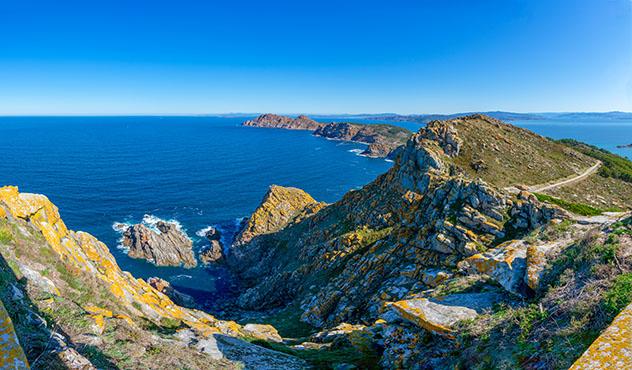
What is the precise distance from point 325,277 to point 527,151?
48.7 meters

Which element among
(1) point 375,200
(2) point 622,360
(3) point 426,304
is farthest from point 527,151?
(2) point 622,360

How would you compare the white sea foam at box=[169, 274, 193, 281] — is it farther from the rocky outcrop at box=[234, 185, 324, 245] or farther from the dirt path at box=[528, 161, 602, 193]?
the dirt path at box=[528, 161, 602, 193]

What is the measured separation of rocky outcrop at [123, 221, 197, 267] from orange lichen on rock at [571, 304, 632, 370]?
2391 inches

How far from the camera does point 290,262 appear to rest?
47.0 metres

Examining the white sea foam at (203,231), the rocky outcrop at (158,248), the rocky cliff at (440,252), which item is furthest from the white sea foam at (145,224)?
the rocky cliff at (440,252)

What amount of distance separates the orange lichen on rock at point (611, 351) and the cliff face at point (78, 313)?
10.0 meters

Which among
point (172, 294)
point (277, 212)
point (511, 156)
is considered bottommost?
point (172, 294)

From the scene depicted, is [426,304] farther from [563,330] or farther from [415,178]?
[415,178]

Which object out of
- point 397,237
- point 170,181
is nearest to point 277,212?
point 397,237

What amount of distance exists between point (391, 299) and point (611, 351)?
18.0m

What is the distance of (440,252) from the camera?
24.7 m

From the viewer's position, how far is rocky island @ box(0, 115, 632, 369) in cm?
803

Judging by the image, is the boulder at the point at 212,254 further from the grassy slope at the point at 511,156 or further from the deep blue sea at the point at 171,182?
the grassy slope at the point at 511,156

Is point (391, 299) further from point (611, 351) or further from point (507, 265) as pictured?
point (611, 351)
